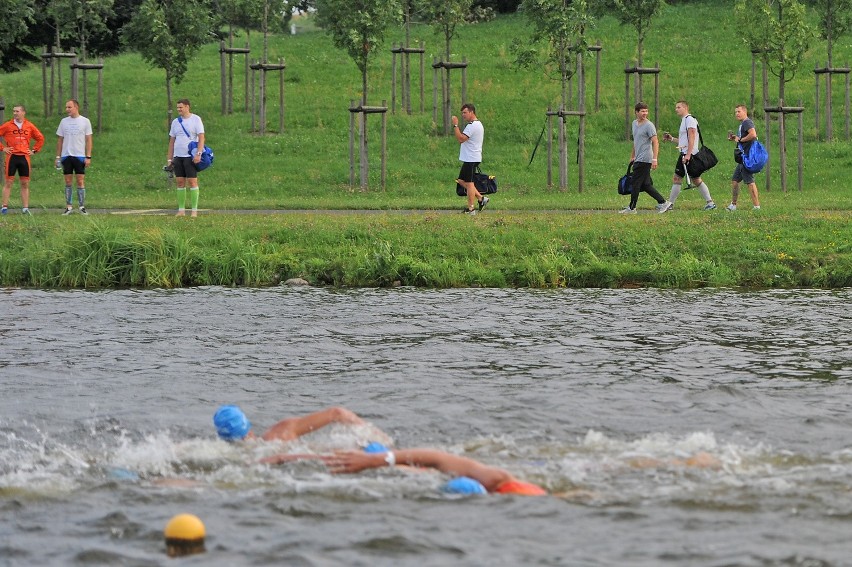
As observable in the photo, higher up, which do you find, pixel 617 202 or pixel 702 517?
pixel 617 202

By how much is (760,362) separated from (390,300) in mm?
5833

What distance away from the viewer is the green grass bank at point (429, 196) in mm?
18688

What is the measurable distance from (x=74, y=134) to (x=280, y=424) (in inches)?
605

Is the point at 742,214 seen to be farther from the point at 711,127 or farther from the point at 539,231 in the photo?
the point at 711,127

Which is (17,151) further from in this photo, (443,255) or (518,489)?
(518,489)

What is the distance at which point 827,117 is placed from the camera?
33.9 metres

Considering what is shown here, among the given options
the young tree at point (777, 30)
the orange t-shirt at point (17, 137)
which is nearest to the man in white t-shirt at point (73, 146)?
the orange t-shirt at point (17, 137)

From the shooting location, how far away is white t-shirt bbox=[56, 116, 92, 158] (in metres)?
23.7

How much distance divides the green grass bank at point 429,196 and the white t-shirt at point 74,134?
3.94ft

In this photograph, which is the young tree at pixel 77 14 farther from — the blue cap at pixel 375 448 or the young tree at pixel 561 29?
the blue cap at pixel 375 448

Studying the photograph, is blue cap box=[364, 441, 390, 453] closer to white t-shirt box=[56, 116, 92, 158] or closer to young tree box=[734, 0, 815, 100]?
white t-shirt box=[56, 116, 92, 158]

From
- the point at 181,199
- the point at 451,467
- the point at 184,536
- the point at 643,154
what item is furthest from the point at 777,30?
the point at 184,536

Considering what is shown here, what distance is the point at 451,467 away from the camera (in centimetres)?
883

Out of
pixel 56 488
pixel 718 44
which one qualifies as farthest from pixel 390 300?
pixel 718 44
